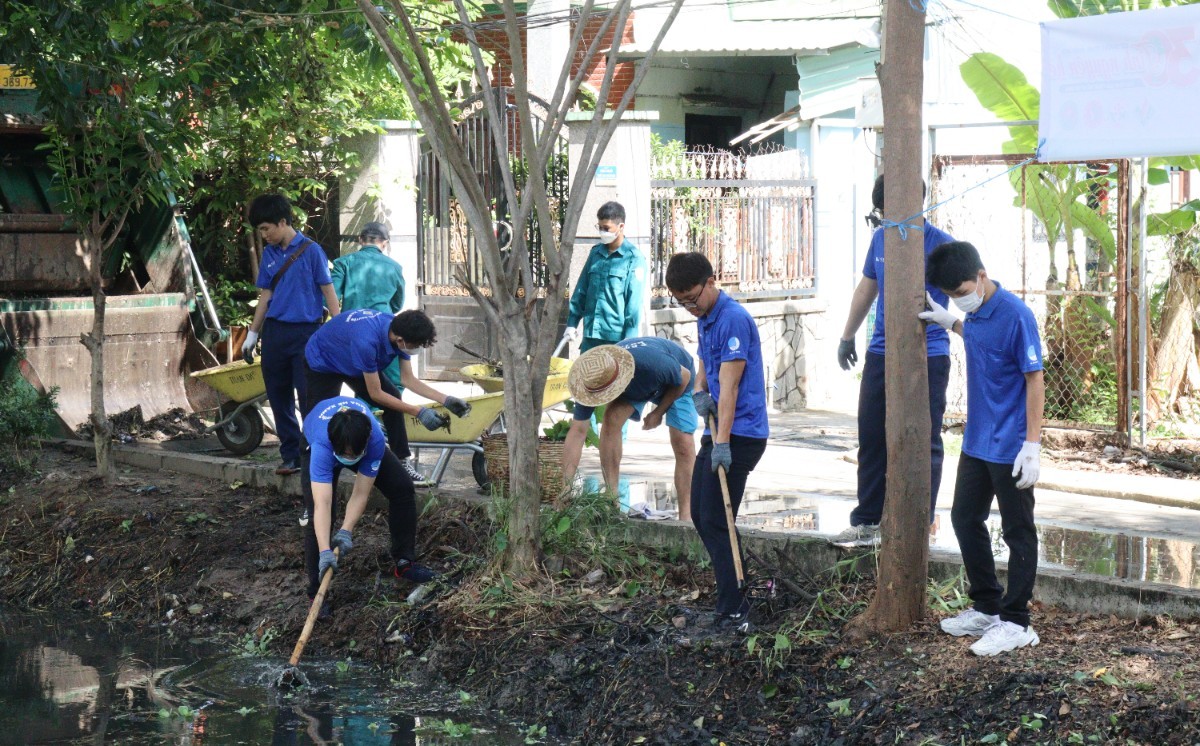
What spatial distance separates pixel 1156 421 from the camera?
10.5 m

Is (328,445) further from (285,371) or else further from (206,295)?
(206,295)

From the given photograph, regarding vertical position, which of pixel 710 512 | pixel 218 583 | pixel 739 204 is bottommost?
pixel 218 583

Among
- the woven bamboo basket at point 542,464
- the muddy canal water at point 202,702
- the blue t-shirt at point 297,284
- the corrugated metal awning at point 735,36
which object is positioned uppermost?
the corrugated metal awning at point 735,36

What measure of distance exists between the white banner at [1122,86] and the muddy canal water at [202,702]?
4418 mm

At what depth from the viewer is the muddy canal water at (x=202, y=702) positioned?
5629 millimetres

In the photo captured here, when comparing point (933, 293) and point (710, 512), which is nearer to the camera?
point (710, 512)

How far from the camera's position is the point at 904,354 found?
5.41 m

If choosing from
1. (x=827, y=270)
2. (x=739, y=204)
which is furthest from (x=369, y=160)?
(x=827, y=270)

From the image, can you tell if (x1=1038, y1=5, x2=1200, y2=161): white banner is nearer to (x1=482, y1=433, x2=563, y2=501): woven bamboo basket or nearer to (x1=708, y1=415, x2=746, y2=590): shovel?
(x1=708, y1=415, x2=746, y2=590): shovel

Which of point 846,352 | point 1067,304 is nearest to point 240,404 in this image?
point 846,352

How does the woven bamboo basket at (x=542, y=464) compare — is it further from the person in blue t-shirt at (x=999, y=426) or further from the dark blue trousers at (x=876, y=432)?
the person in blue t-shirt at (x=999, y=426)

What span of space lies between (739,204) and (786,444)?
2.97m

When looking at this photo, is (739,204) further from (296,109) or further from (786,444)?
(296,109)

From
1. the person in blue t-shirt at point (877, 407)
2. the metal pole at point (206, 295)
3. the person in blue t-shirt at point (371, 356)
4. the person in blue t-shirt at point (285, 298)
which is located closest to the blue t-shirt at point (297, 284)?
the person in blue t-shirt at point (285, 298)
